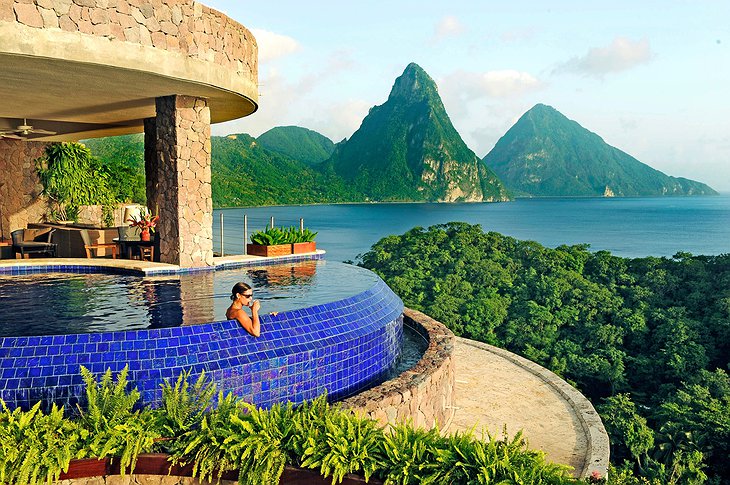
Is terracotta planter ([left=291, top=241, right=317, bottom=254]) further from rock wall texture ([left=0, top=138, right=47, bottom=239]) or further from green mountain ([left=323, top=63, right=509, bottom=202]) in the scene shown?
green mountain ([left=323, top=63, right=509, bottom=202])

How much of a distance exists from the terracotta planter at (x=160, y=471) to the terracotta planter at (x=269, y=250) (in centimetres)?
928

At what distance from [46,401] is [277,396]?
2.51 metres

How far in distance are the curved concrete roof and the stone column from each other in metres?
A: 0.43

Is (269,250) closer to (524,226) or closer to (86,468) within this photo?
(86,468)

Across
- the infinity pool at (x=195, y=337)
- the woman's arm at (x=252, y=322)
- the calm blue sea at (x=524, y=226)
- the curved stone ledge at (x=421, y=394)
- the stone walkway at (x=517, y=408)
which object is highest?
the woman's arm at (x=252, y=322)

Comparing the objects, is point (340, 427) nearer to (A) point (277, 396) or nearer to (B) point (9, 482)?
(A) point (277, 396)

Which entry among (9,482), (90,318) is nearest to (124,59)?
(90,318)

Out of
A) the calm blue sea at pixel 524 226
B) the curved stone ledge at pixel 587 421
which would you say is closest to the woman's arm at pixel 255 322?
the curved stone ledge at pixel 587 421

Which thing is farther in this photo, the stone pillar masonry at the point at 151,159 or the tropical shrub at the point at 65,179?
the tropical shrub at the point at 65,179

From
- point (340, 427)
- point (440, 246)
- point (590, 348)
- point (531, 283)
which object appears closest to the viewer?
point (340, 427)

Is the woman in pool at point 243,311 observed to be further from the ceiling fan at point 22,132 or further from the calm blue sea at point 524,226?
the calm blue sea at point 524,226

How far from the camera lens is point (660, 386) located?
24.7m

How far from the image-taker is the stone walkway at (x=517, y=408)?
28.3ft

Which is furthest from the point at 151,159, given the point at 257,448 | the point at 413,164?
the point at 413,164
